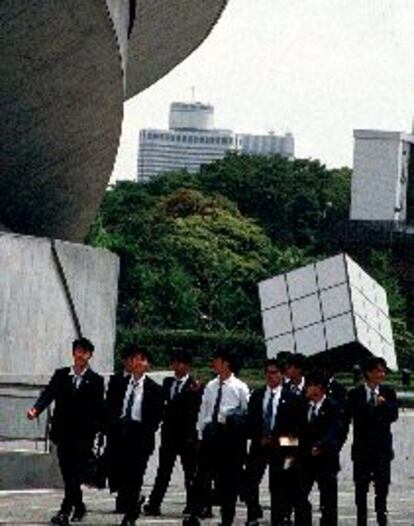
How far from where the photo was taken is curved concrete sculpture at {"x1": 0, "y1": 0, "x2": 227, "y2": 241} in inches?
973

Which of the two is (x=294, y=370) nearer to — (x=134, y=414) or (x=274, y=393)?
(x=274, y=393)

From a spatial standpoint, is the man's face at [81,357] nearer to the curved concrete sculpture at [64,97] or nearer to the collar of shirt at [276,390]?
the collar of shirt at [276,390]

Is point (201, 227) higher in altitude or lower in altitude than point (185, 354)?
higher

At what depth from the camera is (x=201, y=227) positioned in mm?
82688

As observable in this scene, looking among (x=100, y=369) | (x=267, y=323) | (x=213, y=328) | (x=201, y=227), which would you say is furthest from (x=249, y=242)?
(x=100, y=369)

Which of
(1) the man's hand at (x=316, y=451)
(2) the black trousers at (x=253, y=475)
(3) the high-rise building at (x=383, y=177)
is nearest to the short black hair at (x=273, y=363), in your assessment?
(2) the black trousers at (x=253, y=475)

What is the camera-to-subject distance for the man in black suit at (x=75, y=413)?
16.2 meters

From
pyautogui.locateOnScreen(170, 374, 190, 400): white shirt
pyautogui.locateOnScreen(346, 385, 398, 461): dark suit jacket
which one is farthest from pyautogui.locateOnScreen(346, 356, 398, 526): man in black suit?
pyautogui.locateOnScreen(170, 374, 190, 400): white shirt

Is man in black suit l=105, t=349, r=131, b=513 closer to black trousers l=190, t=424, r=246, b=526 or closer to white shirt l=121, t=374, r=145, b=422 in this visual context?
white shirt l=121, t=374, r=145, b=422

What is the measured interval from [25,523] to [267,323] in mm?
25239

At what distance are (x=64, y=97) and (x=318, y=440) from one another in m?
11.1

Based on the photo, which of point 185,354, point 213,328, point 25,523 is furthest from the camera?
point 213,328

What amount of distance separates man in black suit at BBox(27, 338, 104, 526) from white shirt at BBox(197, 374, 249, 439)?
32.2 inches

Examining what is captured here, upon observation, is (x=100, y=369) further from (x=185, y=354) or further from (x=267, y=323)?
(x=267, y=323)
